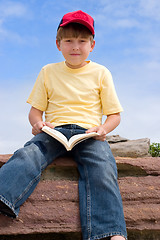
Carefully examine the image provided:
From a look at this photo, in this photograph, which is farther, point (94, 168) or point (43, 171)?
point (43, 171)

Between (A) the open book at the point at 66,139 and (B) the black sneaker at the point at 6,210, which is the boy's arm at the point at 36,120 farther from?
(B) the black sneaker at the point at 6,210

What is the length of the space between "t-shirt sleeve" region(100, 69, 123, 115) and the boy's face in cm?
35

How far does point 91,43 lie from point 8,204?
180 cm

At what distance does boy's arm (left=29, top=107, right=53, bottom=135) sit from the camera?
2980 millimetres

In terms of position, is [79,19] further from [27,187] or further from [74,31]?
[27,187]

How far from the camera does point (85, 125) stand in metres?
2.97

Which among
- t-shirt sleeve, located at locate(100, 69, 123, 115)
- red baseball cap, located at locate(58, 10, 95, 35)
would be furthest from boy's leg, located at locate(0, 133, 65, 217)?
red baseball cap, located at locate(58, 10, 95, 35)

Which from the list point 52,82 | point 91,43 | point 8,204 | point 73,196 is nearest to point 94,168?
point 73,196

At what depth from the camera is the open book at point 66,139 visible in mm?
2643

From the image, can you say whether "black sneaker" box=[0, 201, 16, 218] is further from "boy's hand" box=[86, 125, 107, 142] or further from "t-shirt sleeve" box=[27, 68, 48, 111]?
"t-shirt sleeve" box=[27, 68, 48, 111]

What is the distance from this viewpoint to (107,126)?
2.99m

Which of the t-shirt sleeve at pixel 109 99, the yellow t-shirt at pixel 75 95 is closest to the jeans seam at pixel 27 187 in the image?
the yellow t-shirt at pixel 75 95

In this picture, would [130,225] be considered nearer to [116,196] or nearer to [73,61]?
[116,196]

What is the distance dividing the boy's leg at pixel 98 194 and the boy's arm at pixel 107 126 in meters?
0.09
